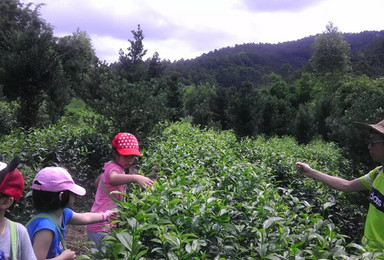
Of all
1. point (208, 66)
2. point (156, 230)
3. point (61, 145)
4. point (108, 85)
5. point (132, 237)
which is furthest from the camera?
point (208, 66)

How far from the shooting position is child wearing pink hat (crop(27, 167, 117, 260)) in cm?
183

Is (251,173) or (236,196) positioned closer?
(236,196)

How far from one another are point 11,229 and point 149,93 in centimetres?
534

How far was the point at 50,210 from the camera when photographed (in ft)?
6.40

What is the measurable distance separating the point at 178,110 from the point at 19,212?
1729cm

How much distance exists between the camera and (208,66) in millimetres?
92062

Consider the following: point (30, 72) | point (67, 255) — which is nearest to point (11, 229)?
point (67, 255)

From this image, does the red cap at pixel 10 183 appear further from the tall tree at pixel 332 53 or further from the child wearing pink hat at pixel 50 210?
the tall tree at pixel 332 53

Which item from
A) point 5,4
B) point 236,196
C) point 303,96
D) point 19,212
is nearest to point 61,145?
point 19,212

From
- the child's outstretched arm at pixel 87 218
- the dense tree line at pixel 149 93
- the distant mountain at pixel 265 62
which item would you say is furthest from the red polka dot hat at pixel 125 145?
the distant mountain at pixel 265 62

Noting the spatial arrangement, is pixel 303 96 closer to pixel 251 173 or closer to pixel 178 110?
pixel 178 110

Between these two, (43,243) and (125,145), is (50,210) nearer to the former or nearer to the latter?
(43,243)

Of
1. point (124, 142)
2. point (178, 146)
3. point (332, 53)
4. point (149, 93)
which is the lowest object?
point (178, 146)

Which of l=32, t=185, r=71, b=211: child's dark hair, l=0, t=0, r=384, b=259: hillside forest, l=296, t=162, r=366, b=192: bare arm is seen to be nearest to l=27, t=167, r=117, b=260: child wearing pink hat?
l=32, t=185, r=71, b=211: child's dark hair
